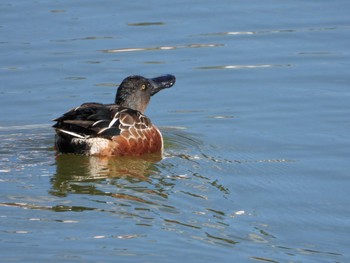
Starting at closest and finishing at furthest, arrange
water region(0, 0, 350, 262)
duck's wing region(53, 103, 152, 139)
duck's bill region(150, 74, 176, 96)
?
water region(0, 0, 350, 262)
duck's wing region(53, 103, 152, 139)
duck's bill region(150, 74, 176, 96)

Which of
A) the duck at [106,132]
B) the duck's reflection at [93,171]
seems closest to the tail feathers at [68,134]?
the duck at [106,132]

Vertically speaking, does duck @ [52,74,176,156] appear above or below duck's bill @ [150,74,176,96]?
below

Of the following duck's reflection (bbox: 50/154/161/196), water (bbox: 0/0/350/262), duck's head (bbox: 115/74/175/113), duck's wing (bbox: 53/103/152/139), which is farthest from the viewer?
duck's head (bbox: 115/74/175/113)

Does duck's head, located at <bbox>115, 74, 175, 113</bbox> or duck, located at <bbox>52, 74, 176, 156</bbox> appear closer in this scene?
duck, located at <bbox>52, 74, 176, 156</bbox>

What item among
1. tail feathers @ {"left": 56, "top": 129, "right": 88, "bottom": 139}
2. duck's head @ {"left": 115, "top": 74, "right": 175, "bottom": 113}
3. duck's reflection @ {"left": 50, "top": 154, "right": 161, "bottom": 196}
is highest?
duck's head @ {"left": 115, "top": 74, "right": 175, "bottom": 113}

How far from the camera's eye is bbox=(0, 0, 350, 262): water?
8.62 m

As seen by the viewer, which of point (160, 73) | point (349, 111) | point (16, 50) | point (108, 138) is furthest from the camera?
point (16, 50)

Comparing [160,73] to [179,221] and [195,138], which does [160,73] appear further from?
[179,221]

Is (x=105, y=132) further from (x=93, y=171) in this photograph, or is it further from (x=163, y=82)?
(x=163, y=82)

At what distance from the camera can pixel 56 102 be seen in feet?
43.5

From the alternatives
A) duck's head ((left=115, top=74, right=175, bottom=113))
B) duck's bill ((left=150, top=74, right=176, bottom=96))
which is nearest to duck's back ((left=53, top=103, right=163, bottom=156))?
duck's head ((left=115, top=74, right=175, bottom=113))

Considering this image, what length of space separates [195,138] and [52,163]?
1.83m

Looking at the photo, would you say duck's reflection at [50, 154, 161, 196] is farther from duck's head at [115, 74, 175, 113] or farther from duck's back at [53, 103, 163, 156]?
duck's head at [115, 74, 175, 113]

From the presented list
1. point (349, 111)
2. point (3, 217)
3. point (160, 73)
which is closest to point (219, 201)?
point (3, 217)
